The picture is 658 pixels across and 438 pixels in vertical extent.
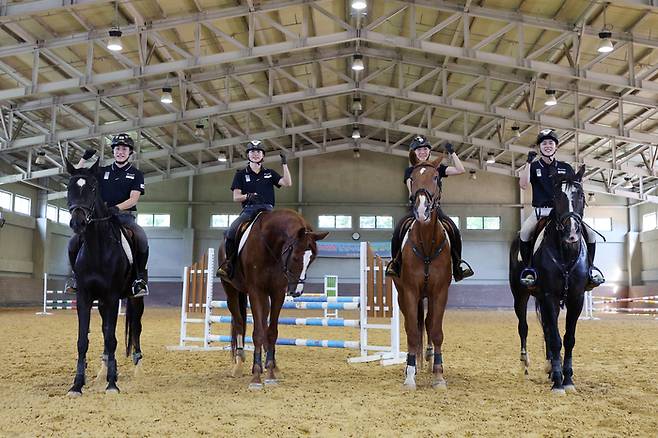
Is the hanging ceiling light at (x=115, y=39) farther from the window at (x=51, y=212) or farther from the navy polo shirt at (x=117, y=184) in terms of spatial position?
the window at (x=51, y=212)

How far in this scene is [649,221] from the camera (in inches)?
1265

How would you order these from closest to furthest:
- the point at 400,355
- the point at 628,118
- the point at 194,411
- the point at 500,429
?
the point at 500,429
the point at 194,411
the point at 400,355
the point at 628,118

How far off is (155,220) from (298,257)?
29356 mm

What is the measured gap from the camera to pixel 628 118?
23281 mm

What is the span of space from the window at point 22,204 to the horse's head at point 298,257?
25.4 m

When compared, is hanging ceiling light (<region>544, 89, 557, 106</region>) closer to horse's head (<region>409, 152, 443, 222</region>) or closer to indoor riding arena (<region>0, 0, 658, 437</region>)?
indoor riding arena (<region>0, 0, 658, 437</region>)

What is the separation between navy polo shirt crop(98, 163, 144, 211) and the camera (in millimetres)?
6398

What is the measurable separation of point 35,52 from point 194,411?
1393cm

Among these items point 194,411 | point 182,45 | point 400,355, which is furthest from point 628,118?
point 194,411

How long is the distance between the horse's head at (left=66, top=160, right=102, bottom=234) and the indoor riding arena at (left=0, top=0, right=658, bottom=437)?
2cm

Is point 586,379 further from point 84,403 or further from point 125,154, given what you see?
point 125,154

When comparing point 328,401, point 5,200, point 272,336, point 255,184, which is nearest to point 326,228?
point 5,200

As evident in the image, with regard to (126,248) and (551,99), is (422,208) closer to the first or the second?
(126,248)

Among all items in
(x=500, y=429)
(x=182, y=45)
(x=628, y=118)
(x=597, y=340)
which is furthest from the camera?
(x=628, y=118)
